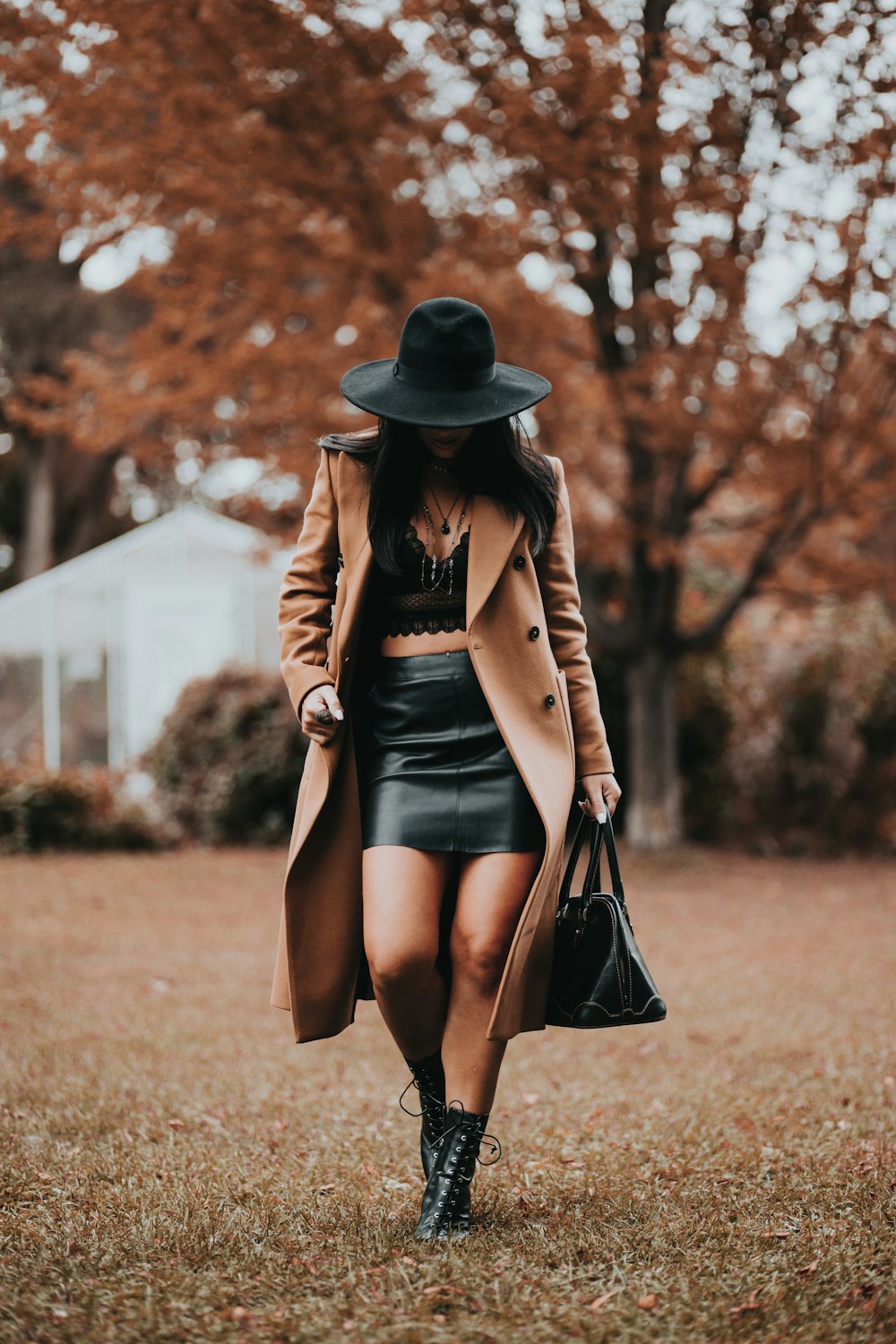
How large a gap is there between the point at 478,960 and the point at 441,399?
1.37m

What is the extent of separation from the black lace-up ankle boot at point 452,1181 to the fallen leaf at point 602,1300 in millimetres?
492

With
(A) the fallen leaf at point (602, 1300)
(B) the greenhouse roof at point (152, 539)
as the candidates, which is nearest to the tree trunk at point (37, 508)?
(B) the greenhouse roof at point (152, 539)

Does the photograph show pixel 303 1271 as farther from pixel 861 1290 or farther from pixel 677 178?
pixel 677 178

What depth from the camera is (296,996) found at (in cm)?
353

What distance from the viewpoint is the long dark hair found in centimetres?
351

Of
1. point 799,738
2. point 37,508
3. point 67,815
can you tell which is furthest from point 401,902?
point 37,508

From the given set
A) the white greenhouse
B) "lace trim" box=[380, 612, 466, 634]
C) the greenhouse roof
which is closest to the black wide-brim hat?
"lace trim" box=[380, 612, 466, 634]

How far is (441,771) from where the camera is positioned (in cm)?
345

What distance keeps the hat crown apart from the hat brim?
6 centimetres

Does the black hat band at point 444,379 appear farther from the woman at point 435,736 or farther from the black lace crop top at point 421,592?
the black lace crop top at point 421,592

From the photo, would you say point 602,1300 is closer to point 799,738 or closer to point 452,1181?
point 452,1181

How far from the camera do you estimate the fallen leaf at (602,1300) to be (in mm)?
2904

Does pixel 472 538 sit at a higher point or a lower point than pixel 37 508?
lower

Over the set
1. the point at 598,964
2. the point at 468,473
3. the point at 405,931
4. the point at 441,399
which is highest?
the point at 441,399
